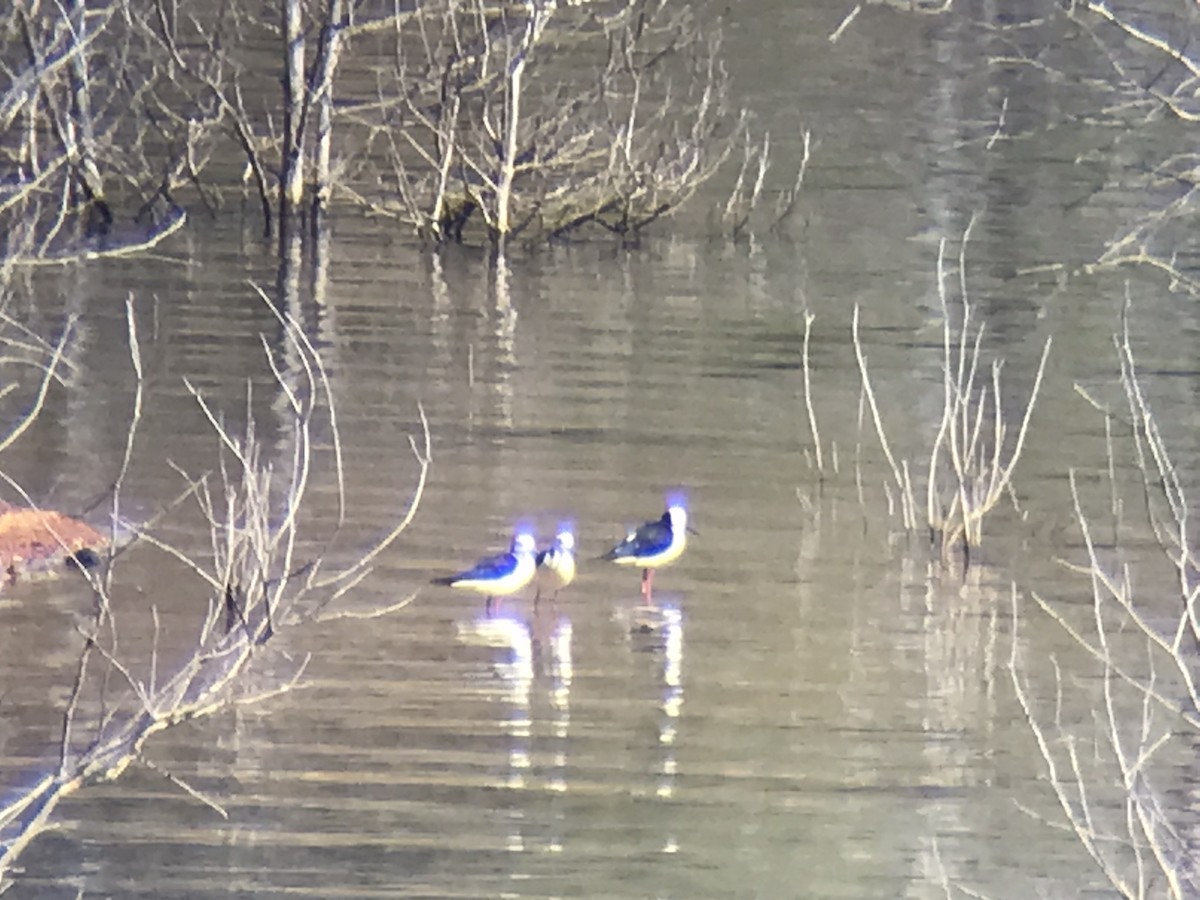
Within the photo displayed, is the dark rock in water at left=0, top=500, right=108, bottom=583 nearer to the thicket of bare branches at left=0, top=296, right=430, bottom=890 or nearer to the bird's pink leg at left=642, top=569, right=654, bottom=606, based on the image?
the thicket of bare branches at left=0, top=296, right=430, bottom=890

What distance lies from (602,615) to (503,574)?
13.4 inches

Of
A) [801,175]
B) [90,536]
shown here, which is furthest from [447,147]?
[90,536]

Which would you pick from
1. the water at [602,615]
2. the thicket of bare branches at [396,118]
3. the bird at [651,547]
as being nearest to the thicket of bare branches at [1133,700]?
the water at [602,615]

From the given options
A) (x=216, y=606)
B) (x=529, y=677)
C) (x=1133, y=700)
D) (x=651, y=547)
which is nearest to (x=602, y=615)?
(x=651, y=547)

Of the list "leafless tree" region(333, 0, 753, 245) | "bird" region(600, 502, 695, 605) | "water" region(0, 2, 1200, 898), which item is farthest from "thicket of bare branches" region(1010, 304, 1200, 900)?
"leafless tree" region(333, 0, 753, 245)

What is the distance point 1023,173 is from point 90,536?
13.9m

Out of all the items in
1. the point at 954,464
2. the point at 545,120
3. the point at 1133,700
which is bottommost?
the point at 1133,700

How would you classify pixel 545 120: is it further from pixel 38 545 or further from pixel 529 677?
pixel 529 677

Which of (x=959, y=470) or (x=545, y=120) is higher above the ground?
(x=545, y=120)

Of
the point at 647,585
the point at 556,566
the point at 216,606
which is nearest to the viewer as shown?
the point at 216,606

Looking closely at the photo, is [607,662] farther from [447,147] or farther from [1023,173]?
[1023,173]

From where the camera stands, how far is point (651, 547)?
7160mm

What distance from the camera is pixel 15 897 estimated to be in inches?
182

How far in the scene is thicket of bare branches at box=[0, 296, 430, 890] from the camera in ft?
12.4
